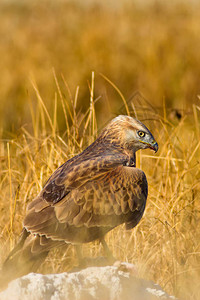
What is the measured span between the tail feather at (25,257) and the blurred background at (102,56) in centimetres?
612

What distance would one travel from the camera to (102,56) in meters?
11.0

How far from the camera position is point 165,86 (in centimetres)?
1027

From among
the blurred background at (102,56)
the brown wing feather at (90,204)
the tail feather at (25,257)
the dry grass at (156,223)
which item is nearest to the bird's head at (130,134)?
the brown wing feather at (90,204)

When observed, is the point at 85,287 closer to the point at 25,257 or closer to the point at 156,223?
the point at 25,257

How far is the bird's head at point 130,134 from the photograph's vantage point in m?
3.57

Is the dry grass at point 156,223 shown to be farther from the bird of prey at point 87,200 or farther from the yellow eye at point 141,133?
the yellow eye at point 141,133

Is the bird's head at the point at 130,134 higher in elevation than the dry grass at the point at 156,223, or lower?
higher

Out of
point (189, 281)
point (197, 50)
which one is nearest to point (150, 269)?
point (189, 281)

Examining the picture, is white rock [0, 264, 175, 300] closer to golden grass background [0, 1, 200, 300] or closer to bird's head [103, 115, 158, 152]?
golden grass background [0, 1, 200, 300]

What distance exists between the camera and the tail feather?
9.78 feet

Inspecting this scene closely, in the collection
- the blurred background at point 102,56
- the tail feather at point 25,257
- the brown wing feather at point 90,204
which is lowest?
the blurred background at point 102,56

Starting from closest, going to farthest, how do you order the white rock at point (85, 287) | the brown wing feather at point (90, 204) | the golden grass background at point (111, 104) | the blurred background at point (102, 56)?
the white rock at point (85, 287) → the brown wing feather at point (90, 204) → the golden grass background at point (111, 104) → the blurred background at point (102, 56)

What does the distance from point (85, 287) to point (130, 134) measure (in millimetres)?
1136

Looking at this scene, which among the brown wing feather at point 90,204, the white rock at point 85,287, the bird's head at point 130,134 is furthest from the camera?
the bird's head at point 130,134
